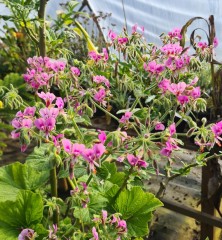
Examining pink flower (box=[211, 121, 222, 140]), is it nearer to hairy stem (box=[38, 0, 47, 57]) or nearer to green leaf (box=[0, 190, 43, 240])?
green leaf (box=[0, 190, 43, 240])

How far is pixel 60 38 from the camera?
1730 mm

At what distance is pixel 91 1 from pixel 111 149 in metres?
3.10

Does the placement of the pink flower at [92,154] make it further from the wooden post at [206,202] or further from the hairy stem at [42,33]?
the wooden post at [206,202]

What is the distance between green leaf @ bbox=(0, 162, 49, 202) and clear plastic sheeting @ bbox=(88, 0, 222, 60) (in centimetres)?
198

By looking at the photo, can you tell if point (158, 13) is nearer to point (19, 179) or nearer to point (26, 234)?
point (19, 179)

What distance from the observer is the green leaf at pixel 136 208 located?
1.29 meters

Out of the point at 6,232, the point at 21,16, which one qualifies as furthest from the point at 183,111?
the point at 21,16

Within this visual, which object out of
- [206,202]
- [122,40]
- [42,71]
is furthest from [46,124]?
[206,202]

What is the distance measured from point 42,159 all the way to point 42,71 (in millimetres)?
294

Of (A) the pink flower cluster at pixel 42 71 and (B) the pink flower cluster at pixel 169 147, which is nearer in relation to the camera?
(B) the pink flower cluster at pixel 169 147

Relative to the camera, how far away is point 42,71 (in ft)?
4.35

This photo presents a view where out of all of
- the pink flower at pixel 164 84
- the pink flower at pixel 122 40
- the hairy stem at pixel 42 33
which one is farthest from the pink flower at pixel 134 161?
the hairy stem at pixel 42 33

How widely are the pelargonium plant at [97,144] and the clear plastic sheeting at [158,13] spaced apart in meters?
1.59

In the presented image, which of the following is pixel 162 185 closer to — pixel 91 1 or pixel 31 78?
pixel 31 78
